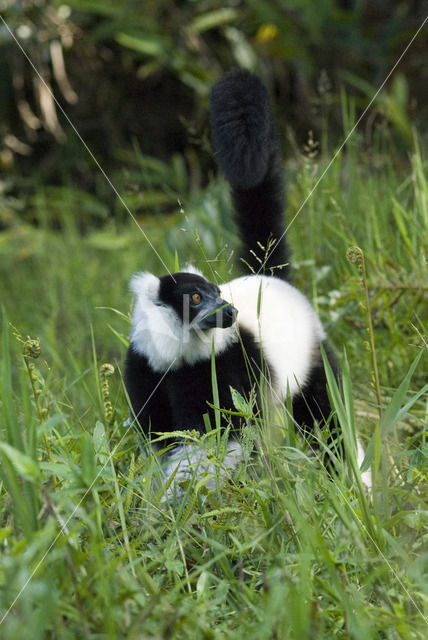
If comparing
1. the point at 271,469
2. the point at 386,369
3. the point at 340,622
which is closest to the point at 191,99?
the point at 386,369

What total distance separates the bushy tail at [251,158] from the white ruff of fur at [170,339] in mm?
264

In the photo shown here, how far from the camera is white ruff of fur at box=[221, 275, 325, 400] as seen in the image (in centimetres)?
247

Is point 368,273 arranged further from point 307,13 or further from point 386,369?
point 307,13

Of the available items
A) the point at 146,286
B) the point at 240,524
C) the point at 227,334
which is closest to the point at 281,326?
the point at 227,334

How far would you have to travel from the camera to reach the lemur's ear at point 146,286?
2.49 meters

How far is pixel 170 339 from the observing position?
2.40m

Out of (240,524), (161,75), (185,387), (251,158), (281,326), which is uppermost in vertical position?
(161,75)

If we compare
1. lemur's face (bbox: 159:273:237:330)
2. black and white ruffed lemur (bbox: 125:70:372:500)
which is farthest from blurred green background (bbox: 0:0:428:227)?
lemur's face (bbox: 159:273:237:330)

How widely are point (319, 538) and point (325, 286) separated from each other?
204 cm

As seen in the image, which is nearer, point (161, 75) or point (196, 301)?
point (196, 301)

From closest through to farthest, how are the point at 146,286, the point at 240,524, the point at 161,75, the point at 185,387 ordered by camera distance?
the point at 240,524 → the point at 185,387 → the point at 146,286 → the point at 161,75

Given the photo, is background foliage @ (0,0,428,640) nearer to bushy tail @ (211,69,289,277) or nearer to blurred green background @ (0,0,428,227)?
blurred green background @ (0,0,428,227)

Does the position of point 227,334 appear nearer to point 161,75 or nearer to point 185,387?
point 185,387

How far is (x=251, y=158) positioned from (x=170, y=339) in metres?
0.67
